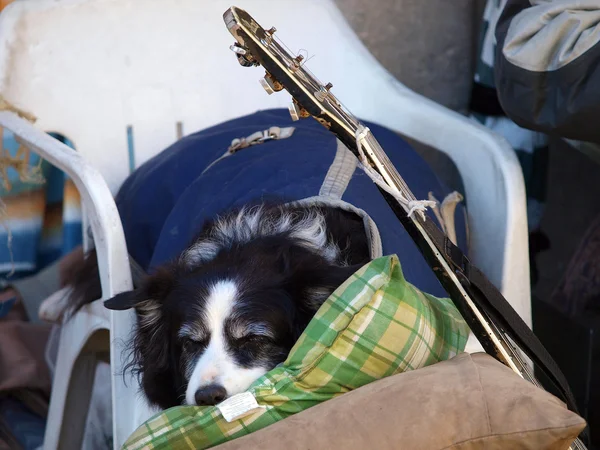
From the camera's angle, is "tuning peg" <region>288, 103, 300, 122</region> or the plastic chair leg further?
the plastic chair leg

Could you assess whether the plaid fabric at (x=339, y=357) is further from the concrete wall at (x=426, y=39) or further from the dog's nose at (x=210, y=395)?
the concrete wall at (x=426, y=39)

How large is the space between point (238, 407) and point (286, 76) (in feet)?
1.47

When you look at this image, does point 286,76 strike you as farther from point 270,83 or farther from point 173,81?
point 173,81

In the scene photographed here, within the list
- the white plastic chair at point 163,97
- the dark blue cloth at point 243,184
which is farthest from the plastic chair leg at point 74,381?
the dark blue cloth at point 243,184

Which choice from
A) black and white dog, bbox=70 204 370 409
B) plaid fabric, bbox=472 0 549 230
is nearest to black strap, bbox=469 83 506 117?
plaid fabric, bbox=472 0 549 230

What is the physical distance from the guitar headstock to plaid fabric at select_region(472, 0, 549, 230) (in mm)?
1390

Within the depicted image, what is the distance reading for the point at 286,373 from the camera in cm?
117

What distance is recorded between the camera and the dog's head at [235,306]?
4.75ft

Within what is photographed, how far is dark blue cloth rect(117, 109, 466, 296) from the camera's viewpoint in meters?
1.69

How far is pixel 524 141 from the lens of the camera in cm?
251

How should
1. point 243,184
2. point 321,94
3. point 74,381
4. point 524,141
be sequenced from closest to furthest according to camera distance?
point 321,94 → point 243,184 → point 74,381 → point 524,141

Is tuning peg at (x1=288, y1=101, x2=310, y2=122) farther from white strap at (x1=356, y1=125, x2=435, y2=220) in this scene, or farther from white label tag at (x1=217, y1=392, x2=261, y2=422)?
white label tag at (x1=217, y1=392, x2=261, y2=422)

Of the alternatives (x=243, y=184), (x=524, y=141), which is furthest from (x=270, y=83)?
(x=524, y=141)

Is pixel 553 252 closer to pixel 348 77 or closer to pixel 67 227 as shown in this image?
pixel 348 77
